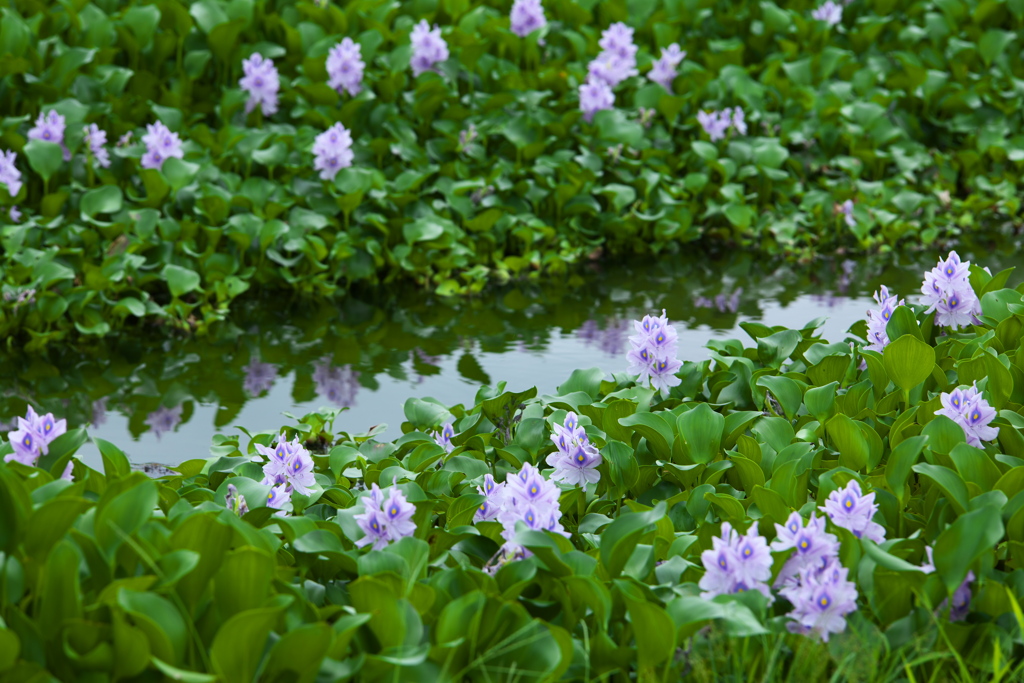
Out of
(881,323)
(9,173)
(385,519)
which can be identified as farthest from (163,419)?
(881,323)

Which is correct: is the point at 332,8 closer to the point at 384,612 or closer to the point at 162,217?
the point at 162,217

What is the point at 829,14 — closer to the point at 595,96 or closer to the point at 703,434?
the point at 595,96

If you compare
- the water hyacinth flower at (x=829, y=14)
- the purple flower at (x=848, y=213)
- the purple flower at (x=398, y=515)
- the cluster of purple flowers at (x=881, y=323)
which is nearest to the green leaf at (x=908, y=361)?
the cluster of purple flowers at (x=881, y=323)

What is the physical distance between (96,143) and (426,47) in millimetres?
1675

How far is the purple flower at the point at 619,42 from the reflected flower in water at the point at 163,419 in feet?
10.3

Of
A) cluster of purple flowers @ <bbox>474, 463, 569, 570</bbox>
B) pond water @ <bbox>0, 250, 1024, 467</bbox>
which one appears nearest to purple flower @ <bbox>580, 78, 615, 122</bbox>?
pond water @ <bbox>0, 250, 1024, 467</bbox>

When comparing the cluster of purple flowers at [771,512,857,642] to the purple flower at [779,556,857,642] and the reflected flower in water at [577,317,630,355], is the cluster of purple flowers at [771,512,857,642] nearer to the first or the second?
the purple flower at [779,556,857,642]

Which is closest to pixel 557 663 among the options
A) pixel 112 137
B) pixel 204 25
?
pixel 112 137

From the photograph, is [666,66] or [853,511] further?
[666,66]

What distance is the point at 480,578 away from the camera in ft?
6.22

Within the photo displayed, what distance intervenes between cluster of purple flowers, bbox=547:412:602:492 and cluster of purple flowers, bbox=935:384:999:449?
727 mm

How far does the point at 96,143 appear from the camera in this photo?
15.5ft

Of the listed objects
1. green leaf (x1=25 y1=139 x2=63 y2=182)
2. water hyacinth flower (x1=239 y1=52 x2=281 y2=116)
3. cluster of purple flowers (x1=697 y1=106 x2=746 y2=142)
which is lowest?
green leaf (x1=25 y1=139 x2=63 y2=182)

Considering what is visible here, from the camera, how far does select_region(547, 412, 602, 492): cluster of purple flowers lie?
2.40 m
